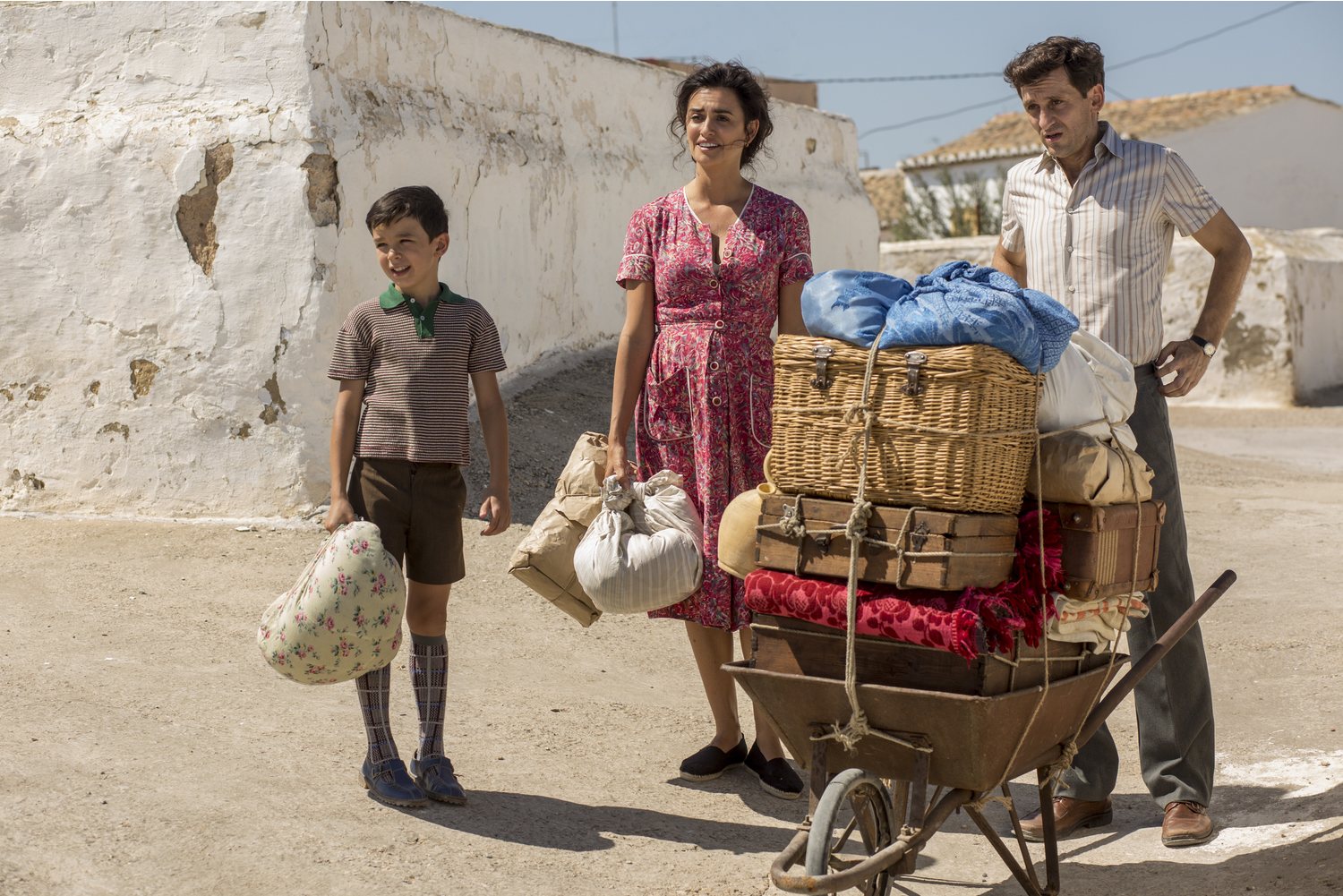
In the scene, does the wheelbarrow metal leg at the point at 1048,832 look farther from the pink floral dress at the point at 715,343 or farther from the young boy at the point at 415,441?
the young boy at the point at 415,441

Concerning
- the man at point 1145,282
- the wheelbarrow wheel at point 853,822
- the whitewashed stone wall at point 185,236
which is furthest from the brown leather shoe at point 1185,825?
the whitewashed stone wall at point 185,236

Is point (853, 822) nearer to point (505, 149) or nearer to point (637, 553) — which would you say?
point (637, 553)

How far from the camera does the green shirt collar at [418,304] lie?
12.5 feet

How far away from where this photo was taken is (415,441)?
3781mm

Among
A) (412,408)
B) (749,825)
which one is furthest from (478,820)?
(412,408)

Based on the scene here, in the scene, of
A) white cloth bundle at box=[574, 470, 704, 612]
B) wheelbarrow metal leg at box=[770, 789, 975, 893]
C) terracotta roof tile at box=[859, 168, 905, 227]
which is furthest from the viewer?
terracotta roof tile at box=[859, 168, 905, 227]

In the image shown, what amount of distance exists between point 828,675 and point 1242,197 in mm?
30365

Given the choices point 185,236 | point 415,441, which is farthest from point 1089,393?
point 185,236

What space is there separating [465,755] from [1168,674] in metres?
2.10

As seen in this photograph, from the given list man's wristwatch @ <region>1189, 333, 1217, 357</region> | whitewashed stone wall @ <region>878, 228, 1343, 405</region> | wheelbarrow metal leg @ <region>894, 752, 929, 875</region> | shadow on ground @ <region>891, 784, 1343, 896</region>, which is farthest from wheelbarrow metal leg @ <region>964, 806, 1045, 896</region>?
whitewashed stone wall @ <region>878, 228, 1343, 405</region>

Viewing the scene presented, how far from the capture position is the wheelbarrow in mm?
2793

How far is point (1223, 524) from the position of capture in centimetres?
865

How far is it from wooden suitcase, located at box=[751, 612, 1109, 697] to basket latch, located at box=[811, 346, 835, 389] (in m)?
0.53

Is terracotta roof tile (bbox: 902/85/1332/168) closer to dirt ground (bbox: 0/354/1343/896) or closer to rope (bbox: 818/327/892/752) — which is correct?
dirt ground (bbox: 0/354/1343/896)
